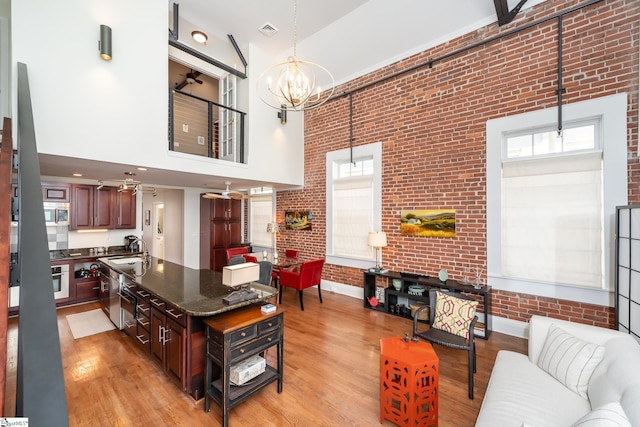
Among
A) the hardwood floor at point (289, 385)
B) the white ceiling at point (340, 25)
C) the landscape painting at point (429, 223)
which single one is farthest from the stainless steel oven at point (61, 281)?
the landscape painting at point (429, 223)

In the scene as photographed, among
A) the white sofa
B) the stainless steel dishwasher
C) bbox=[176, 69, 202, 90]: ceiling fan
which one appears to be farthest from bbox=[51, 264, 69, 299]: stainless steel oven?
the white sofa

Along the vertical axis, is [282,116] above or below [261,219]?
above

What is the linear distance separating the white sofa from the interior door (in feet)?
16.9

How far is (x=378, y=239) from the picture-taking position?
4750mm

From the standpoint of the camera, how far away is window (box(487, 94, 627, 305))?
311cm

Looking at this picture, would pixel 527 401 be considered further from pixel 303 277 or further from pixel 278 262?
pixel 278 262

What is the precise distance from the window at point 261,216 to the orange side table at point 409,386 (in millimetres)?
5621

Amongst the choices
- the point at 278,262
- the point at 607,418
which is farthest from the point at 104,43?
the point at 607,418

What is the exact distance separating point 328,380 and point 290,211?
448 cm

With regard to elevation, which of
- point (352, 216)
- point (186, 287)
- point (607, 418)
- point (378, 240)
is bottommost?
point (607, 418)

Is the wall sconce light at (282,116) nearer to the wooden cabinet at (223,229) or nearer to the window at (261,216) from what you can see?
the window at (261,216)

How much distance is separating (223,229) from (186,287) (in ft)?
15.9

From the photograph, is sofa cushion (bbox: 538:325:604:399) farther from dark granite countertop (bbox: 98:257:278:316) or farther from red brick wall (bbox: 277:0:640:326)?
dark granite countertop (bbox: 98:257:278:316)

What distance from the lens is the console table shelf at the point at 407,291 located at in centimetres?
369
